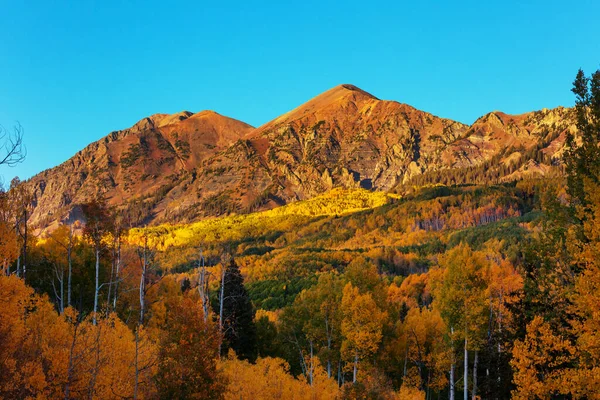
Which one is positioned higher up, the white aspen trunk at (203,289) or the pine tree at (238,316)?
the white aspen trunk at (203,289)

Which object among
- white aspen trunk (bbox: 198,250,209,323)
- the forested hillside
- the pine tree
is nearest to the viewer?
the forested hillside

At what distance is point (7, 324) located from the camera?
18281mm

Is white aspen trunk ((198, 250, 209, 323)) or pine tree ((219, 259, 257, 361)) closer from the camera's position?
white aspen trunk ((198, 250, 209, 323))

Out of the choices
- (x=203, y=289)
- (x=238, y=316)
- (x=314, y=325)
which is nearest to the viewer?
(x=203, y=289)

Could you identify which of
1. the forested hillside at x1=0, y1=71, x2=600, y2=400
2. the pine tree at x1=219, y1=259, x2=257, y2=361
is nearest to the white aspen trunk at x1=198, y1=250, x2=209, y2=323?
the forested hillside at x1=0, y1=71, x2=600, y2=400

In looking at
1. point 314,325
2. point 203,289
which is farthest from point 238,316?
point 203,289

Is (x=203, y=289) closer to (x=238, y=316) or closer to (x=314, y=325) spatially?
(x=238, y=316)

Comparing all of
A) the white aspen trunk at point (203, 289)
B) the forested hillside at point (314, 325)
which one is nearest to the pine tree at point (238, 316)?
the forested hillside at point (314, 325)

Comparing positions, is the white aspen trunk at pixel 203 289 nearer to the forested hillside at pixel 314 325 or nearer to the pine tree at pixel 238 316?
the forested hillside at pixel 314 325

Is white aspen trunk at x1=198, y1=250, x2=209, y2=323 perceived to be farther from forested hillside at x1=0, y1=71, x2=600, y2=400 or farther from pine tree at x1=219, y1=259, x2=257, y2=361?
pine tree at x1=219, y1=259, x2=257, y2=361

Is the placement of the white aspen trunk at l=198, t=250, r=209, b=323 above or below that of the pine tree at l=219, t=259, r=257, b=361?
above

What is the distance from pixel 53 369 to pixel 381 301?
118 feet

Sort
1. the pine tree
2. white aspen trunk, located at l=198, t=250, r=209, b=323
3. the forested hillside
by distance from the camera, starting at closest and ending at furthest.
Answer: the forested hillside → white aspen trunk, located at l=198, t=250, r=209, b=323 → the pine tree

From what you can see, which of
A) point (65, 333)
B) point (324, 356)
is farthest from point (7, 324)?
point (324, 356)
